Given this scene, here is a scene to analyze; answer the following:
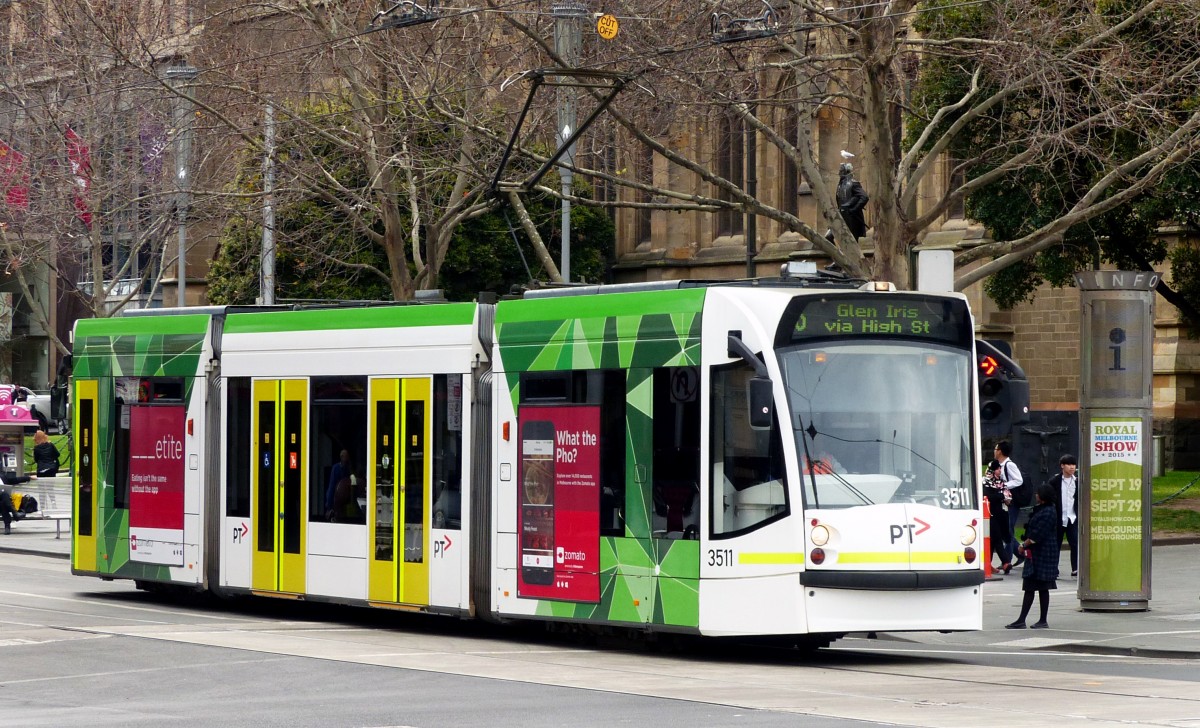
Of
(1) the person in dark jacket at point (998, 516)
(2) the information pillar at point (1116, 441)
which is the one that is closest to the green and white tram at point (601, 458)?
(2) the information pillar at point (1116, 441)

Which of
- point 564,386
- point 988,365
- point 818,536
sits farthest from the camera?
point 564,386

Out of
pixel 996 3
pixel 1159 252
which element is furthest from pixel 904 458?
pixel 1159 252

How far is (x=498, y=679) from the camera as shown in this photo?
1298cm

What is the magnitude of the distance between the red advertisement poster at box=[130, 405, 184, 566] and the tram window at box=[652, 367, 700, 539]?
6697 mm

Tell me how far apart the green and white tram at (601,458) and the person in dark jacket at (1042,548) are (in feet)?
11.7

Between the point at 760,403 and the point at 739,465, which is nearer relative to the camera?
the point at 760,403

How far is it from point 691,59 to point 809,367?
10.9 m

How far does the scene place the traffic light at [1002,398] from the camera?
1477cm

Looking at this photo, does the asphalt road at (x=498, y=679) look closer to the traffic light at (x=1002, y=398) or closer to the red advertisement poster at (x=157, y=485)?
the red advertisement poster at (x=157, y=485)

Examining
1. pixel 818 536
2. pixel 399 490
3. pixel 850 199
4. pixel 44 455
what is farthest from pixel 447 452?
pixel 44 455

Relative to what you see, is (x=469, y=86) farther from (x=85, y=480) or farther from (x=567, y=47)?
(x=85, y=480)

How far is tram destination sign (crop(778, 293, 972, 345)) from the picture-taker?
14141 mm

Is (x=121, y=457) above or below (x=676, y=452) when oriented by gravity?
below

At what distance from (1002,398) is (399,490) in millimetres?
5431
